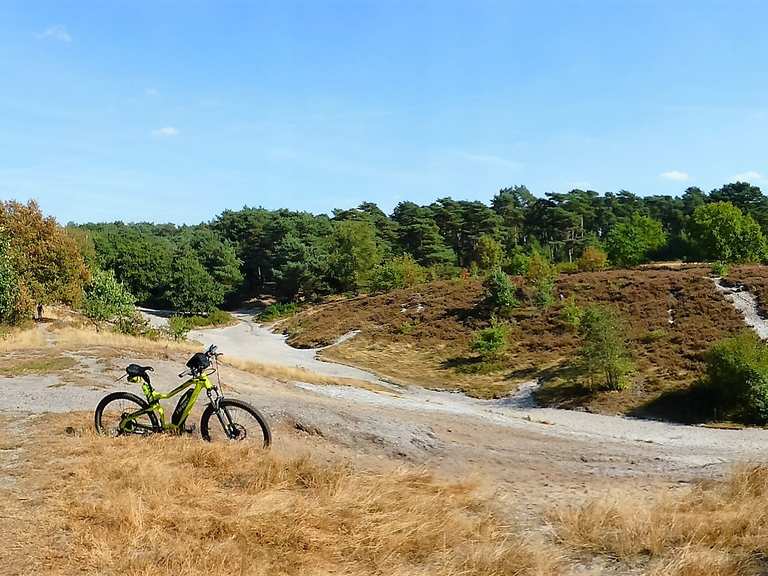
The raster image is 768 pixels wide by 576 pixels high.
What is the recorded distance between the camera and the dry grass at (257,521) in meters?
5.31

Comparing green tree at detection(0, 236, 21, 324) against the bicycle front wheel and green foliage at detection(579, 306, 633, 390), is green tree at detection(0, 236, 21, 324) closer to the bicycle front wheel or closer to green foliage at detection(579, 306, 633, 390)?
the bicycle front wheel

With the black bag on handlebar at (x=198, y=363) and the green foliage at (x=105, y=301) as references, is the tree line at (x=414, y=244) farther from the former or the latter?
the black bag on handlebar at (x=198, y=363)

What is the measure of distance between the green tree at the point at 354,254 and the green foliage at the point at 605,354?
42653 mm

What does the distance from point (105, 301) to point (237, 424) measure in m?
28.3

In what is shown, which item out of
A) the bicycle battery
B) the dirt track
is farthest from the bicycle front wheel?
the dirt track

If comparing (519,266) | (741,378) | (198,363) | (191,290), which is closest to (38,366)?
(198,363)

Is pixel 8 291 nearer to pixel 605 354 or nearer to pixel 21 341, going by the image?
pixel 21 341

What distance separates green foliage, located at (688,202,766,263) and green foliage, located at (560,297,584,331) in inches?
899

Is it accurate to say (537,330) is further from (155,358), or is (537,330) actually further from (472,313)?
(155,358)

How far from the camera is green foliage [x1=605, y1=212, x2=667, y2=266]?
200 ft

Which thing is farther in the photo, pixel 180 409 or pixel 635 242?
pixel 635 242

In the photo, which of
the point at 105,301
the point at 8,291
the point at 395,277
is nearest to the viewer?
the point at 8,291

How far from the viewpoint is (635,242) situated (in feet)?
201

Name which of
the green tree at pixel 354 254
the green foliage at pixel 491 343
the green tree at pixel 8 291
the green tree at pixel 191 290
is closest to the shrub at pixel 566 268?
the green foliage at pixel 491 343
